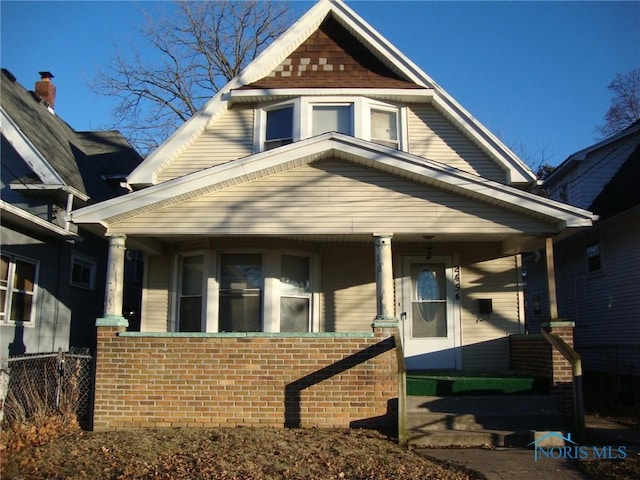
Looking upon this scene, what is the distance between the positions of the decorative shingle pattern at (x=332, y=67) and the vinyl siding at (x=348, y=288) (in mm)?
3493

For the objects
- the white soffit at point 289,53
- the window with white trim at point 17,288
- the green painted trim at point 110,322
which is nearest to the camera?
the green painted trim at point 110,322

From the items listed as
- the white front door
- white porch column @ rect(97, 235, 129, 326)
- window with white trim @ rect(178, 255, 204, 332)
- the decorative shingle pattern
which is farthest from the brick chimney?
the white front door

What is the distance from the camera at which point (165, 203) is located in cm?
931

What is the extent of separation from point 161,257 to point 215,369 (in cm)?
353

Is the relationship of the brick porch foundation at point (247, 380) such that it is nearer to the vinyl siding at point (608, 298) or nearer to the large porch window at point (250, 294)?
the large porch window at point (250, 294)

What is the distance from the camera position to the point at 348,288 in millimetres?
11195

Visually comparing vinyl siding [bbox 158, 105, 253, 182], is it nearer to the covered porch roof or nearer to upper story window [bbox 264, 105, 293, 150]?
upper story window [bbox 264, 105, 293, 150]

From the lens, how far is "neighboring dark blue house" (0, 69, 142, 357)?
11.0m

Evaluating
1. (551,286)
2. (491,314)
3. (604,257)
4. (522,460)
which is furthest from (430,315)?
(604,257)

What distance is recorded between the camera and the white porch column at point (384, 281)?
8.92 meters

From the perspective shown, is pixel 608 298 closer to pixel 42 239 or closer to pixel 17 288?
pixel 42 239

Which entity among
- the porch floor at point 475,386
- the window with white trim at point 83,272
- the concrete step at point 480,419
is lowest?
the concrete step at point 480,419

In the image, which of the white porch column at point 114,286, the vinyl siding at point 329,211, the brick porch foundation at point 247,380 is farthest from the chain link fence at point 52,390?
the vinyl siding at point 329,211

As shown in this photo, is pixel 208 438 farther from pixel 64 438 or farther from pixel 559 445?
pixel 559 445
